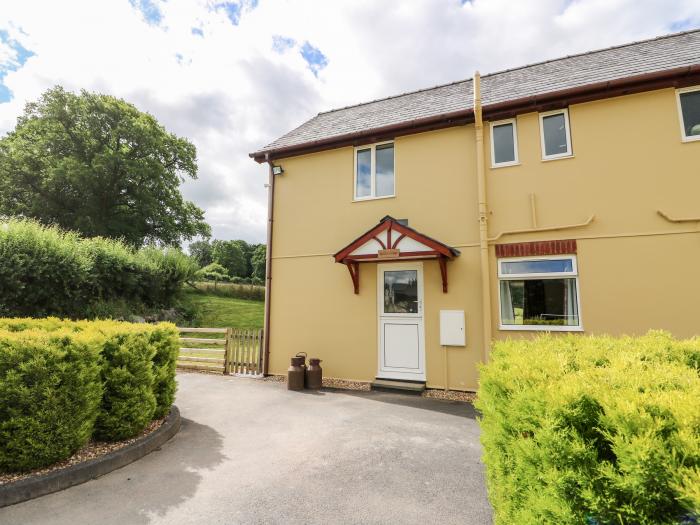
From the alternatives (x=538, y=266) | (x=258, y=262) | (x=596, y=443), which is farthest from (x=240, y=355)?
(x=258, y=262)

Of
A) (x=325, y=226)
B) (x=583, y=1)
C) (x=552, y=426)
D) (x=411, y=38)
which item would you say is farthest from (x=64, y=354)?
(x=583, y=1)

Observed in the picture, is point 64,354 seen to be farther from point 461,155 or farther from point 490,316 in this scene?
point 461,155

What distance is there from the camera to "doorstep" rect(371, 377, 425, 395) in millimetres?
7621

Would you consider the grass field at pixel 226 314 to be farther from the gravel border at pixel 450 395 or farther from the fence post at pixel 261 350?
the gravel border at pixel 450 395

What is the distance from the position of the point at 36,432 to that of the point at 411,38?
838cm

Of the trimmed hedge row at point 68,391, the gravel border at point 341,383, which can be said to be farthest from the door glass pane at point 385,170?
the trimmed hedge row at point 68,391

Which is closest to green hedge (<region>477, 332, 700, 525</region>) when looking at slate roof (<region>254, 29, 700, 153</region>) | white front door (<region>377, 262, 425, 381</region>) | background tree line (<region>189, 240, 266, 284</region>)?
white front door (<region>377, 262, 425, 381</region>)

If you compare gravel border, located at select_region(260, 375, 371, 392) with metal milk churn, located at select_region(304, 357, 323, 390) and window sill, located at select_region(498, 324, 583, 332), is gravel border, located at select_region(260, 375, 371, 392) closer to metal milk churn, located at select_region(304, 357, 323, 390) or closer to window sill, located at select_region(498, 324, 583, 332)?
metal milk churn, located at select_region(304, 357, 323, 390)

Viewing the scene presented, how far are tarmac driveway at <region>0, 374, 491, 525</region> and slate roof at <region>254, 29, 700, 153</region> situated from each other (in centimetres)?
687

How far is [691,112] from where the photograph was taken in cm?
683

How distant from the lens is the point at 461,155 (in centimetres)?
826

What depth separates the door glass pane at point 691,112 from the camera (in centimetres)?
Answer: 676

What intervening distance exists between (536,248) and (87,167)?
2667 centimetres

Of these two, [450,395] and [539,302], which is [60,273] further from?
[539,302]
